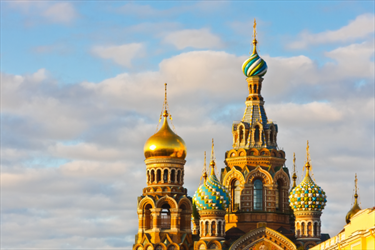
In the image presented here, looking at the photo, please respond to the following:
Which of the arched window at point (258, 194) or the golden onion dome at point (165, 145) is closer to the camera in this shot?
the golden onion dome at point (165, 145)

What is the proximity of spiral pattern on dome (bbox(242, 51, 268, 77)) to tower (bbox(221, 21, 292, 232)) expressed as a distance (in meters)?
1.44

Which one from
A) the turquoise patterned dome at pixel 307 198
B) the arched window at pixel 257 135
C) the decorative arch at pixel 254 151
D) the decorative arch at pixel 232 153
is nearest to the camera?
the turquoise patterned dome at pixel 307 198

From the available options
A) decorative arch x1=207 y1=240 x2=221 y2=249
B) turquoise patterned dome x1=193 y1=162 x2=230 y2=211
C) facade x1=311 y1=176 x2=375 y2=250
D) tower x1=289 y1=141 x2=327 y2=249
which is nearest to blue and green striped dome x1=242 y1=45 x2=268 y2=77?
turquoise patterned dome x1=193 y1=162 x2=230 y2=211

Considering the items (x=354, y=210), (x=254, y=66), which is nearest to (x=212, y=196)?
(x=254, y=66)

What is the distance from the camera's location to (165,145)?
5338 centimetres

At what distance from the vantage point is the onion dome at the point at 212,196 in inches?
2041

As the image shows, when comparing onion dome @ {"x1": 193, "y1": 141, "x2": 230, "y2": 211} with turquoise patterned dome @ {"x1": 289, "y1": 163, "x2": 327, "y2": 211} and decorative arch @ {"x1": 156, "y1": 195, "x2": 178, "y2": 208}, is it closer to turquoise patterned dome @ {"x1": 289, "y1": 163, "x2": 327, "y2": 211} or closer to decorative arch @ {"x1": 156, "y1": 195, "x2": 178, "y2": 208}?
decorative arch @ {"x1": 156, "y1": 195, "x2": 178, "y2": 208}

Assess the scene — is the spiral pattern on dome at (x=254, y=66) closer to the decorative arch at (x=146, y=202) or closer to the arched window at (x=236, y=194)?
the arched window at (x=236, y=194)

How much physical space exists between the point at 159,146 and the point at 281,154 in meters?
7.21

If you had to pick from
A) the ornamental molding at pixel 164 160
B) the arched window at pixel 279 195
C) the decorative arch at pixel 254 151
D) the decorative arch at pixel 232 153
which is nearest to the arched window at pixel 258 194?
the arched window at pixel 279 195

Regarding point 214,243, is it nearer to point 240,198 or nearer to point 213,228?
point 213,228

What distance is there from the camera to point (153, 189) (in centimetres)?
5316

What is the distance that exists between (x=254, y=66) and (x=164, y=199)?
996cm

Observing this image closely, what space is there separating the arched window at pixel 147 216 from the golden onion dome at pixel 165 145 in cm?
282
